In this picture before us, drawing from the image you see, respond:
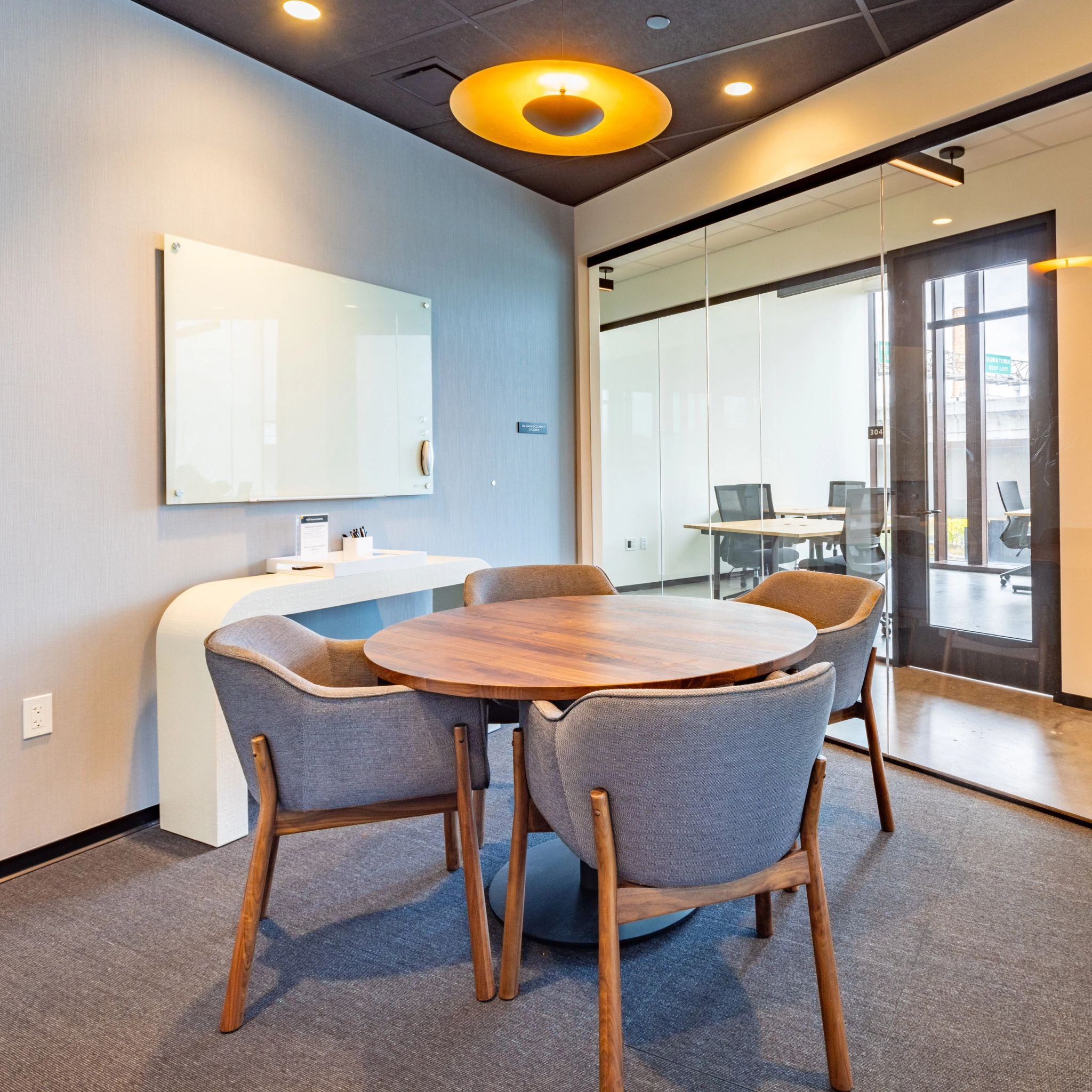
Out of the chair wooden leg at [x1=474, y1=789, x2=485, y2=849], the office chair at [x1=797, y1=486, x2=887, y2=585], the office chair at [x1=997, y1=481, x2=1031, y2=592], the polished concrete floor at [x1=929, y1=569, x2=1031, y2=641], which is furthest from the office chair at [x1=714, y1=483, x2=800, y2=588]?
the chair wooden leg at [x1=474, y1=789, x2=485, y2=849]

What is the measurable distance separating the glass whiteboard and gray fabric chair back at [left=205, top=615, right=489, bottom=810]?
139 cm

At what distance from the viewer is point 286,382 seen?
3.25 metres

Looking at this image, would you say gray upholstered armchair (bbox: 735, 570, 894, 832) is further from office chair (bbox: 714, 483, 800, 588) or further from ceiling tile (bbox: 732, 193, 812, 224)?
ceiling tile (bbox: 732, 193, 812, 224)

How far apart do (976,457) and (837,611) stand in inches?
38.7

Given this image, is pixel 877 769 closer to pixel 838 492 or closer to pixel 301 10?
pixel 838 492

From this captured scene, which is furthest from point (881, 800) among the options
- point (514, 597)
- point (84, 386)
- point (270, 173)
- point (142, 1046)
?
point (270, 173)

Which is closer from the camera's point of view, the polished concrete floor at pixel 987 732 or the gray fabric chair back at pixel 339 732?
the gray fabric chair back at pixel 339 732

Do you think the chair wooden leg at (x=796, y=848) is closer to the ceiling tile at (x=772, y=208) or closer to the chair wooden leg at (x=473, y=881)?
the chair wooden leg at (x=473, y=881)

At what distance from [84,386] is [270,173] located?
1.21m

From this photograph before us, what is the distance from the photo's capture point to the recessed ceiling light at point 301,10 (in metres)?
2.79

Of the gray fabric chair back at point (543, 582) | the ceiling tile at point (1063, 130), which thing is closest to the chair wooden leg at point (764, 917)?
the gray fabric chair back at point (543, 582)

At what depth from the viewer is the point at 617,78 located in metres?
2.17

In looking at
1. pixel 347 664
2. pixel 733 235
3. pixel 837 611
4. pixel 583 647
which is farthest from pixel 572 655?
pixel 733 235

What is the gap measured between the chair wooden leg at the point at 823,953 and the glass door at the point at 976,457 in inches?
77.6
